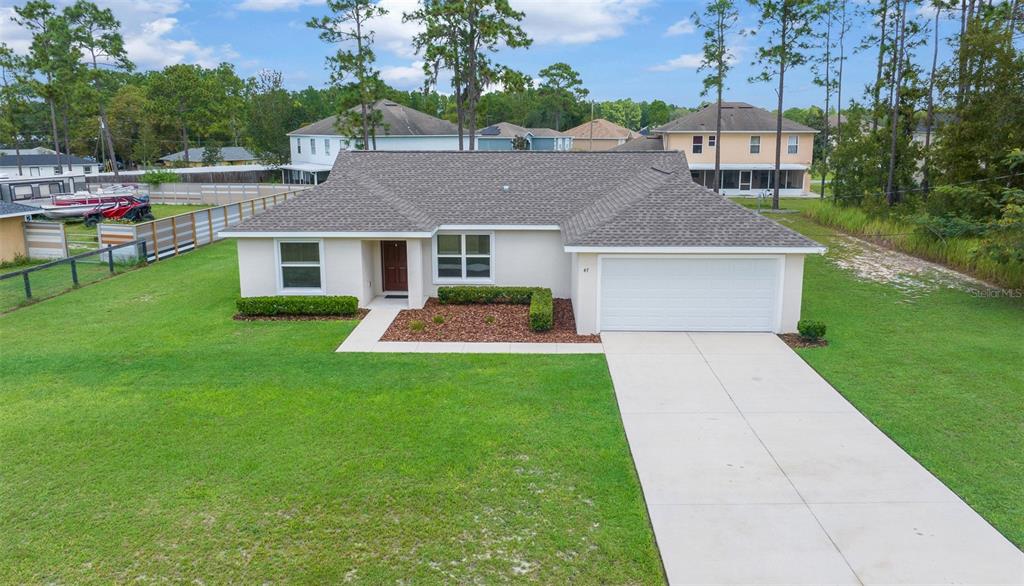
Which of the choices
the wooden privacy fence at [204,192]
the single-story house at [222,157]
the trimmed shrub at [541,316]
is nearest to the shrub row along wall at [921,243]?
the trimmed shrub at [541,316]

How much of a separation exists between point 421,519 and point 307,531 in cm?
126

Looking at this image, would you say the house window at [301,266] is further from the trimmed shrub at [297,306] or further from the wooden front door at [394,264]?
the wooden front door at [394,264]

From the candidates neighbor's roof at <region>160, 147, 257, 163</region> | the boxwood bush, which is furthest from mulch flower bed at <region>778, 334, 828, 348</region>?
neighbor's roof at <region>160, 147, 257, 163</region>

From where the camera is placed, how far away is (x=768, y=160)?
51.2 metres

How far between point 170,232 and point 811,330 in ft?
76.1

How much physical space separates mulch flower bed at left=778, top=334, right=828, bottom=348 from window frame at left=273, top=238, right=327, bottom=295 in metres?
11.3

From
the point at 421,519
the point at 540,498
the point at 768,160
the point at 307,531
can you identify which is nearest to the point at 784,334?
the point at 540,498

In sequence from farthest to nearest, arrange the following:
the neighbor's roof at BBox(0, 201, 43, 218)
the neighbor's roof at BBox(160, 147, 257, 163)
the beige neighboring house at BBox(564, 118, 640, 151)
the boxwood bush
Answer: the neighbor's roof at BBox(160, 147, 257, 163), the beige neighboring house at BBox(564, 118, 640, 151), the neighbor's roof at BBox(0, 201, 43, 218), the boxwood bush

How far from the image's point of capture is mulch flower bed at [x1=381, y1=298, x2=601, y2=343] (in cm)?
1550

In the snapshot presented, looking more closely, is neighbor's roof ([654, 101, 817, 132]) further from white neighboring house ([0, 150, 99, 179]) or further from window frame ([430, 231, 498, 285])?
white neighboring house ([0, 150, 99, 179])

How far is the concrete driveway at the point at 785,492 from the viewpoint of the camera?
23.3 feet

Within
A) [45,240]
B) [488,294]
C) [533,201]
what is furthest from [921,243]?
[45,240]

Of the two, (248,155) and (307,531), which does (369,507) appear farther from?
(248,155)

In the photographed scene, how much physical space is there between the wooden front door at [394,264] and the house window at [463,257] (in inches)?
43.5
